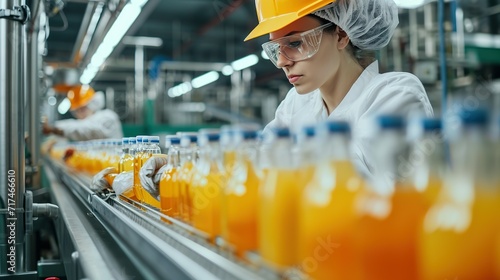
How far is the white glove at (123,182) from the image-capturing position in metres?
1.96

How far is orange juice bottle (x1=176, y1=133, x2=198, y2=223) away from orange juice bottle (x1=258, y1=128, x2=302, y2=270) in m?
0.43

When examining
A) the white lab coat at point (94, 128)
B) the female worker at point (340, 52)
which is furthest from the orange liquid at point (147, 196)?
the white lab coat at point (94, 128)

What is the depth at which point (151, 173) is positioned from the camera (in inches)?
66.7

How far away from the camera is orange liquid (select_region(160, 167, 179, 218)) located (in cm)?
143

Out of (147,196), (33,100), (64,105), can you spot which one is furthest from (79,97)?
(64,105)

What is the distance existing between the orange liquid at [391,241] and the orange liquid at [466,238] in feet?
0.10

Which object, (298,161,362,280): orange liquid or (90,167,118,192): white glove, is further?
(90,167,118,192): white glove

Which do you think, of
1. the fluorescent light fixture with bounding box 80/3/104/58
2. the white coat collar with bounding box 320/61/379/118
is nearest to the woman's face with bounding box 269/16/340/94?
the white coat collar with bounding box 320/61/379/118

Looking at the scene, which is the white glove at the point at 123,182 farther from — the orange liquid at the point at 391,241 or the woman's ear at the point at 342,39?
the orange liquid at the point at 391,241

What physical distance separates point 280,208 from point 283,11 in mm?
1234

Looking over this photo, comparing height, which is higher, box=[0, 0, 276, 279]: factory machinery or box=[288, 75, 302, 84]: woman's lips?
box=[288, 75, 302, 84]: woman's lips

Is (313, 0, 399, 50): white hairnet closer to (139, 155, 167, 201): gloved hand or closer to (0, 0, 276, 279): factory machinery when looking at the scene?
(139, 155, 167, 201): gloved hand

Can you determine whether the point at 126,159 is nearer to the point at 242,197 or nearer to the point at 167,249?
the point at 167,249

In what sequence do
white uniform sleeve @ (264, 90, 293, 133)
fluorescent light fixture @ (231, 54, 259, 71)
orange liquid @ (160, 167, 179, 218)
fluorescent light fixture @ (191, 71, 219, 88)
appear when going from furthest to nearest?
1. fluorescent light fixture @ (191, 71, 219, 88)
2. fluorescent light fixture @ (231, 54, 259, 71)
3. white uniform sleeve @ (264, 90, 293, 133)
4. orange liquid @ (160, 167, 179, 218)
